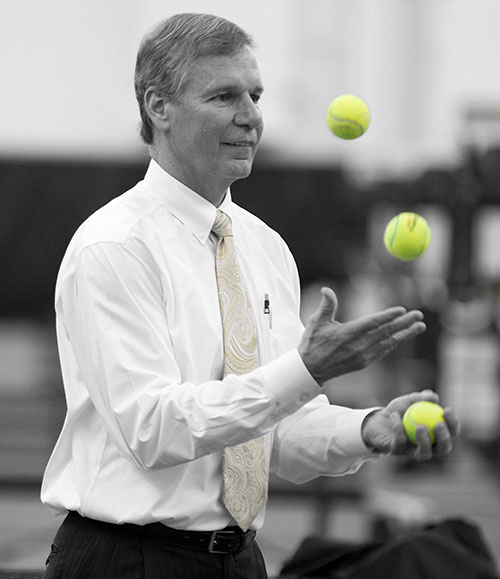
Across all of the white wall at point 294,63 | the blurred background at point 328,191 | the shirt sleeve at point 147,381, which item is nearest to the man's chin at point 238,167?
the shirt sleeve at point 147,381

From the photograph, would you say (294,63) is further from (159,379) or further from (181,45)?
(159,379)

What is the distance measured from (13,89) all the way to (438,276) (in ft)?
18.7

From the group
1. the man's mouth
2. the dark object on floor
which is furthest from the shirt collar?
the dark object on floor

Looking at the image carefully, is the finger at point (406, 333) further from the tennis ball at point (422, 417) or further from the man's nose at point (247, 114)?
the man's nose at point (247, 114)

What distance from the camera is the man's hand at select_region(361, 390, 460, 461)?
5.87ft

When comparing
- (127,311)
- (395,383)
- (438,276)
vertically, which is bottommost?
(395,383)

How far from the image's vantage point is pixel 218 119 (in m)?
1.91

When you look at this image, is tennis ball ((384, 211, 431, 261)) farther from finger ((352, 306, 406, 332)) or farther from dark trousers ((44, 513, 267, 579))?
dark trousers ((44, 513, 267, 579))

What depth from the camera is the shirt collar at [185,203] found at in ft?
6.46

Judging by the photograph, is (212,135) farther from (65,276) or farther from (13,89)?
(13,89)

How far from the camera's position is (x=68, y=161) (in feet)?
25.1

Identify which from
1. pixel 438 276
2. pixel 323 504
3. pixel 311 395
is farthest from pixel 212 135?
pixel 438 276

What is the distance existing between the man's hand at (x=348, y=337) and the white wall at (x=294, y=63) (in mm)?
9188

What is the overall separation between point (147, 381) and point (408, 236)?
64 cm
